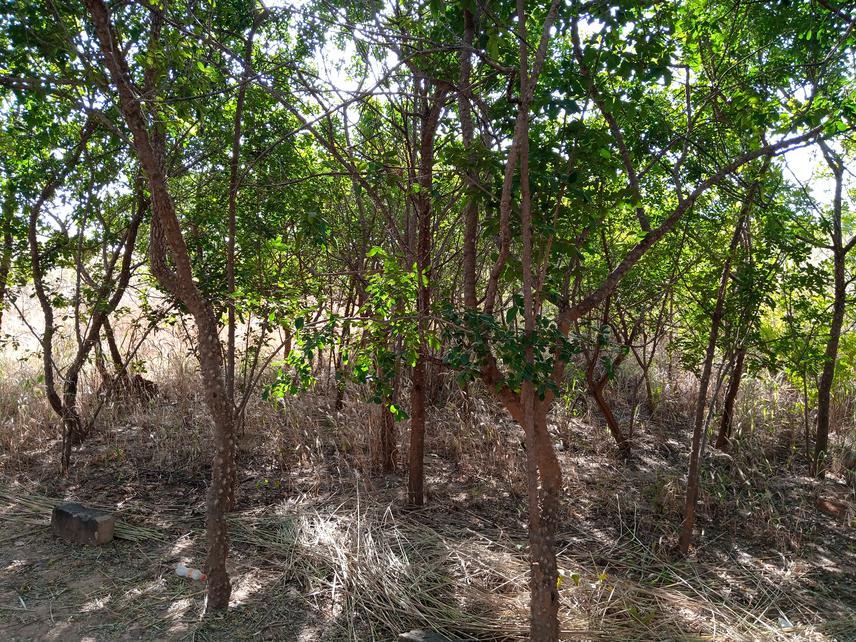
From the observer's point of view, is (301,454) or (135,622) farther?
(301,454)

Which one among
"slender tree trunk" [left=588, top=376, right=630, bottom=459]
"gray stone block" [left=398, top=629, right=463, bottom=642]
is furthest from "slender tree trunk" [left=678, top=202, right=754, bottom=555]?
"gray stone block" [left=398, top=629, right=463, bottom=642]

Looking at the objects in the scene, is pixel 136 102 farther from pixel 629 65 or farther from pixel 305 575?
pixel 305 575

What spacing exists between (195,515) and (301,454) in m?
1.10

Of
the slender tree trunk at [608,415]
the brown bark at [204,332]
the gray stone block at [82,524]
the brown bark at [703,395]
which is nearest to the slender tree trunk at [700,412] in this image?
the brown bark at [703,395]

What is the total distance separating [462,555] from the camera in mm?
3924

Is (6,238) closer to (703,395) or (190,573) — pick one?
(190,573)

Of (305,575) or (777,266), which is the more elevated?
(777,266)

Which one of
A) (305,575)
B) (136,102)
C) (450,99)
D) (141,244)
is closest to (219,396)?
(305,575)

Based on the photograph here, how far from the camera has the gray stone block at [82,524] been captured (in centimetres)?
420

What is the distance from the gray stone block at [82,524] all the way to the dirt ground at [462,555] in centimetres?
9

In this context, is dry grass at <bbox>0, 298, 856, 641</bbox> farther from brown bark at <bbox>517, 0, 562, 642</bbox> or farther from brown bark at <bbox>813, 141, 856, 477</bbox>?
brown bark at <bbox>517, 0, 562, 642</bbox>

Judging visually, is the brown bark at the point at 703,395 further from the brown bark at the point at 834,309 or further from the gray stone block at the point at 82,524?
the gray stone block at the point at 82,524

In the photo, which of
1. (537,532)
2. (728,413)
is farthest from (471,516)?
(728,413)

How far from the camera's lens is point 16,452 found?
18.9 ft
